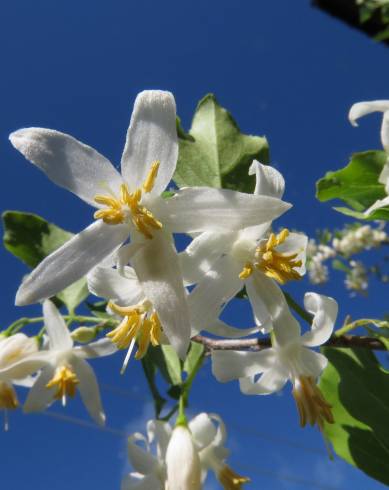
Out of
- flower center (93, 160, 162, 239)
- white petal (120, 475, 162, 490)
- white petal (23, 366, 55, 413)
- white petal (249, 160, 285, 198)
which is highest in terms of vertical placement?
white petal (249, 160, 285, 198)

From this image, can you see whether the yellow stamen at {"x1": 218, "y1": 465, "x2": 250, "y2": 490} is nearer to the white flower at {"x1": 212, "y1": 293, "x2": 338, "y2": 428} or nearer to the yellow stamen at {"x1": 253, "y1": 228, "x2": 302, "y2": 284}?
the white flower at {"x1": 212, "y1": 293, "x2": 338, "y2": 428}

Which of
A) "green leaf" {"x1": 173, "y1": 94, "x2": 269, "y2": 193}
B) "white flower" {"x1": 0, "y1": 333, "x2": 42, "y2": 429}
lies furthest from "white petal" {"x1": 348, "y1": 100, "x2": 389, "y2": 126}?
"white flower" {"x1": 0, "y1": 333, "x2": 42, "y2": 429}

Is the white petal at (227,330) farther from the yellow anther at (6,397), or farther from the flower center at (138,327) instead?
the yellow anther at (6,397)

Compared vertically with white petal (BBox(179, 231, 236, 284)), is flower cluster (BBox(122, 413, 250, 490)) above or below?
below

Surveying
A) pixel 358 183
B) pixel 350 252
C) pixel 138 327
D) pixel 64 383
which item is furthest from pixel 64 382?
pixel 350 252

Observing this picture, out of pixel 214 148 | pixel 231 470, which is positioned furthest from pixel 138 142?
pixel 231 470

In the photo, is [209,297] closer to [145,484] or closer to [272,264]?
[272,264]

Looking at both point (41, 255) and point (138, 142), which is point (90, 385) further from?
point (138, 142)
